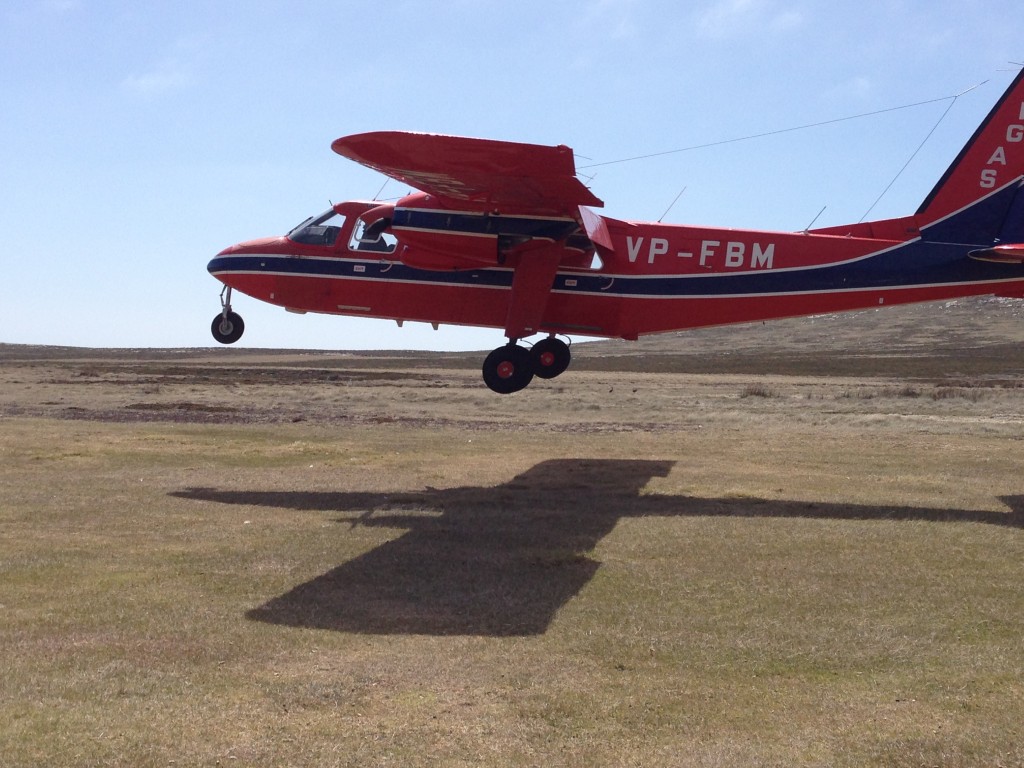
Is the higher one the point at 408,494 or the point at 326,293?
the point at 326,293

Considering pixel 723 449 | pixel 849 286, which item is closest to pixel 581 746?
pixel 849 286

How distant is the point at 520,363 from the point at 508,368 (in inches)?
11.2

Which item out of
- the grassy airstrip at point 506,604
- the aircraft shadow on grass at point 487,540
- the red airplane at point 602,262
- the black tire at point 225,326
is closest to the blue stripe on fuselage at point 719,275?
the red airplane at point 602,262

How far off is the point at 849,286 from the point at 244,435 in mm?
15247

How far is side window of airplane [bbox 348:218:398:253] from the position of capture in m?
22.7

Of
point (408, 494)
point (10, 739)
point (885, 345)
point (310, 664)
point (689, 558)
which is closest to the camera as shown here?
point (10, 739)

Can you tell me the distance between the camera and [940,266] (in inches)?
823

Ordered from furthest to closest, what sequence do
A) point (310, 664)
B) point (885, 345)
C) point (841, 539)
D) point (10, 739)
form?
point (885, 345), point (841, 539), point (310, 664), point (10, 739)

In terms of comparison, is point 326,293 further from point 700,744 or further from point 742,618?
point 700,744

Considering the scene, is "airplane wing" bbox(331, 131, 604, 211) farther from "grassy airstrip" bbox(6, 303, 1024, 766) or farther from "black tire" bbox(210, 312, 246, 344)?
"black tire" bbox(210, 312, 246, 344)

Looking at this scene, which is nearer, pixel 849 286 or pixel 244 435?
pixel 849 286

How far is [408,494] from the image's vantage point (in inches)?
752

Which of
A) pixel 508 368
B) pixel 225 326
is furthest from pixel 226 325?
pixel 508 368

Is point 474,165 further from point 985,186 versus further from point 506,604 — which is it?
point 985,186
